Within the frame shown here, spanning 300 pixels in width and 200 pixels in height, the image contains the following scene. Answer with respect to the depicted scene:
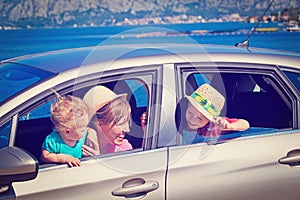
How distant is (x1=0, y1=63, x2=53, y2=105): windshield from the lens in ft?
8.91

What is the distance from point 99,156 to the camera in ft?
9.08

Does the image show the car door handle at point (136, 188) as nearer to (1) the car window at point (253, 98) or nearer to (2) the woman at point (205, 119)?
(2) the woman at point (205, 119)

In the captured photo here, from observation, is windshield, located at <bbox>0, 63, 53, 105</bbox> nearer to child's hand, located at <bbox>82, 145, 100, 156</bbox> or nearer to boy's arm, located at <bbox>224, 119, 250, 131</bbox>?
child's hand, located at <bbox>82, 145, 100, 156</bbox>

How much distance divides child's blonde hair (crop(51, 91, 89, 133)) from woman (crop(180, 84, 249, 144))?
1.89 ft

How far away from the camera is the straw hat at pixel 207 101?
3.07m

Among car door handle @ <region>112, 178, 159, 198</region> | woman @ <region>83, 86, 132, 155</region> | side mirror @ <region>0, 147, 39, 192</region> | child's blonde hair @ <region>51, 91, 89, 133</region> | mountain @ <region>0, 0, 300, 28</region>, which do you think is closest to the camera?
side mirror @ <region>0, 147, 39, 192</region>

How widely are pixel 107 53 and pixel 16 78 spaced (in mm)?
560

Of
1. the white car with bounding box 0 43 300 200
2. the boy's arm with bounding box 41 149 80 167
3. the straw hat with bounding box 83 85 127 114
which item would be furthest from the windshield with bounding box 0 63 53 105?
the boy's arm with bounding box 41 149 80 167

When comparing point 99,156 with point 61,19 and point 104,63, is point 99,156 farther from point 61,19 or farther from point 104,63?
point 61,19

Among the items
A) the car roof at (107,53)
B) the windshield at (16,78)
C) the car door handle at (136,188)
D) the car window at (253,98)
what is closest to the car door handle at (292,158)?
the car window at (253,98)

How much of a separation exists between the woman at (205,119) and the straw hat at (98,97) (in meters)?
0.45

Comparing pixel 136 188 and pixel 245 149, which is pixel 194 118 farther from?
pixel 136 188

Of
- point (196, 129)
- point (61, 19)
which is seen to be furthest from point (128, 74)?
point (61, 19)

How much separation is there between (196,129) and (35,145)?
953mm
